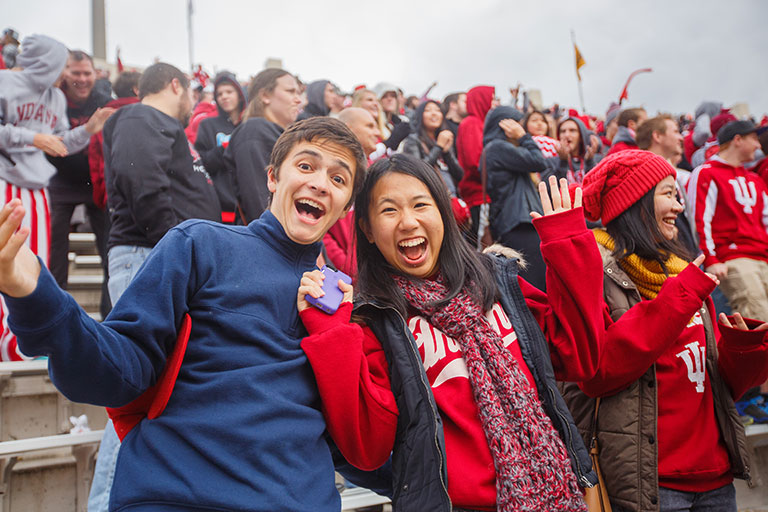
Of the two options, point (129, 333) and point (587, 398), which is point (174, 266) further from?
point (587, 398)

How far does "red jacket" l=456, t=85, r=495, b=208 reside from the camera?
16.5 ft

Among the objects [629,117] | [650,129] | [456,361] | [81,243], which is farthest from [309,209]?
[629,117]

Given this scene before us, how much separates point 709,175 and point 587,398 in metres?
3.08

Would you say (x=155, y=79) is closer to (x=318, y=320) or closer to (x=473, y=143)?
(x=318, y=320)

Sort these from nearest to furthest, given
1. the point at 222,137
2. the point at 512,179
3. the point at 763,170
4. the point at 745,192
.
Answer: the point at 222,137, the point at 512,179, the point at 745,192, the point at 763,170

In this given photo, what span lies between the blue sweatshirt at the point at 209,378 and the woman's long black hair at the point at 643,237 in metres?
1.55

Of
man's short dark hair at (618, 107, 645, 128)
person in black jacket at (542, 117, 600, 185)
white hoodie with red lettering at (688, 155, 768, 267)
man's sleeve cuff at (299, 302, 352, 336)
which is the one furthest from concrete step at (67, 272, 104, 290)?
man's short dark hair at (618, 107, 645, 128)

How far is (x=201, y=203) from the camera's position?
2.93 metres

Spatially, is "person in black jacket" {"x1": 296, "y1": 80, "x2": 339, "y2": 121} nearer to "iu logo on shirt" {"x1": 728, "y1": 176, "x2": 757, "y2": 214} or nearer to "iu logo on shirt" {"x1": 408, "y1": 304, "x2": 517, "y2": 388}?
"iu logo on shirt" {"x1": 728, "y1": 176, "x2": 757, "y2": 214}

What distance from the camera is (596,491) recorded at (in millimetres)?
1797

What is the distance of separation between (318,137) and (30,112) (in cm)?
274

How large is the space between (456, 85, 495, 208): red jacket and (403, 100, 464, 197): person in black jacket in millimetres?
141

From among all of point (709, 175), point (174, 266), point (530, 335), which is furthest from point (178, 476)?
point (709, 175)

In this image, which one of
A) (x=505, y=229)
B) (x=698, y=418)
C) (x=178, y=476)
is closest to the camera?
(x=178, y=476)
